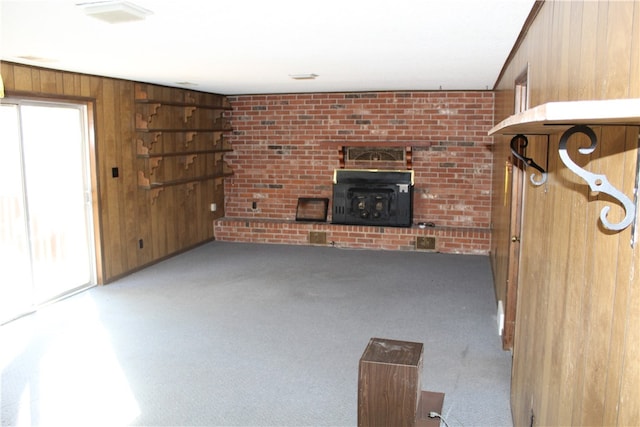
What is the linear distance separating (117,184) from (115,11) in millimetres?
3332

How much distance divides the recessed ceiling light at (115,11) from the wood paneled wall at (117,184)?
2.13 meters

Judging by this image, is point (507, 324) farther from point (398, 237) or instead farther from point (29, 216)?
point (29, 216)

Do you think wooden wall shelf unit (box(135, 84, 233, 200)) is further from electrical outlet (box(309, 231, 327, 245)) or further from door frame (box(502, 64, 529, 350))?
door frame (box(502, 64, 529, 350))

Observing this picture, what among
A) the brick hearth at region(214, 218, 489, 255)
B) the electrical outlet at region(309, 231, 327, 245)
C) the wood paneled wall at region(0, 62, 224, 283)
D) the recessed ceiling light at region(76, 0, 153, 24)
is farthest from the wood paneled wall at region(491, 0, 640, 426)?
the electrical outlet at region(309, 231, 327, 245)

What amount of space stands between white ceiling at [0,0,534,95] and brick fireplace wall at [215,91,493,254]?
1.75 meters

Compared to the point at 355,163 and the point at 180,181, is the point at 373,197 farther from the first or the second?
the point at 180,181

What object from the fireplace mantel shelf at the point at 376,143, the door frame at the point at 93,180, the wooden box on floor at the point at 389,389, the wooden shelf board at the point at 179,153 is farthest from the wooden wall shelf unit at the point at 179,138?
the wooden box on floor at the point at 389,389

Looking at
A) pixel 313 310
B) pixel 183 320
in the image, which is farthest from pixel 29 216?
pixel 313 310

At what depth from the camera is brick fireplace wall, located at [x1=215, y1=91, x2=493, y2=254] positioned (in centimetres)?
693

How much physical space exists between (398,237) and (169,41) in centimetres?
439

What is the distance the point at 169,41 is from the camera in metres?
3.33

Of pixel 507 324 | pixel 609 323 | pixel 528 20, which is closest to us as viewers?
pixel 609 323

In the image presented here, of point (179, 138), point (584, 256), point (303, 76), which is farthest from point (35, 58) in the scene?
point (584, 256)

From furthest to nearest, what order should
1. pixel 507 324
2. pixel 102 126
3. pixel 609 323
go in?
pixel 102 126
pixel 507 324
pixel 609 323
